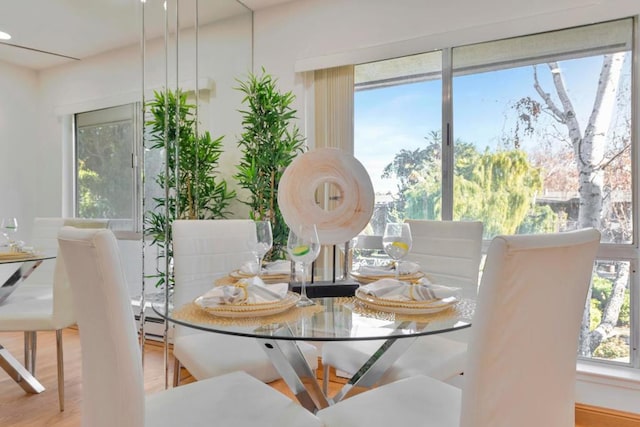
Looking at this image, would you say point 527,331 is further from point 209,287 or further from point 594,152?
point 594,152

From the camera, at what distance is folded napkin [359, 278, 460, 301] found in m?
1.37

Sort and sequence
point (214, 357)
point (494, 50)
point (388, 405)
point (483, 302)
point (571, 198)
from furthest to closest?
point (494, 50) → point (571, 198) → point (214, 357) → point (388, 405) → point (483, 302)

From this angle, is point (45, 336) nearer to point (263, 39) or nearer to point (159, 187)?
point (159, 187)

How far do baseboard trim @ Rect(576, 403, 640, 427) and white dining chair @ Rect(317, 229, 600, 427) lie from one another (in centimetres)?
154

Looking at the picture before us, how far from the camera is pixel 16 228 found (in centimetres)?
266

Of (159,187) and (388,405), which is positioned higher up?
(159,187)

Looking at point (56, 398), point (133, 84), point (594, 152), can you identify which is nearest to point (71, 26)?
point (133, 84)

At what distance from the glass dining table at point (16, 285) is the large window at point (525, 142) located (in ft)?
7.64

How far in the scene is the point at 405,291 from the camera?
4.71 ft

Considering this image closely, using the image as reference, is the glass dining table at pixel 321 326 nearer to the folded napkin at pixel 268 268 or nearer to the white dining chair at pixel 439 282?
the white dining chair at pixel 439 282

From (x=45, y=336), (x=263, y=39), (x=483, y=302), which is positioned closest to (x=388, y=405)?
(x=483, y=302)

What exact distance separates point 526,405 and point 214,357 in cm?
120

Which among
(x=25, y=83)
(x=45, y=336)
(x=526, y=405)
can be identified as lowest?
(x=45, y=336)

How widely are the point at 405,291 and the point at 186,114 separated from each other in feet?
7.45
